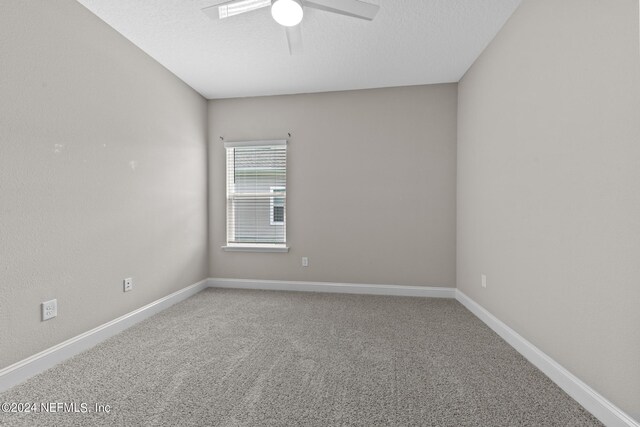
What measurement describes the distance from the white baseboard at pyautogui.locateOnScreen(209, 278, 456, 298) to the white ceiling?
2.52 meters

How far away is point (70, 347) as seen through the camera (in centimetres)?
202

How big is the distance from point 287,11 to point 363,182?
6.79 ft

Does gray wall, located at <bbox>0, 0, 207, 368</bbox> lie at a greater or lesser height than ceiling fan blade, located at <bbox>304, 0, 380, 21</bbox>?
lesser

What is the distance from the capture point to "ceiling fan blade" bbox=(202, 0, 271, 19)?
194 cm

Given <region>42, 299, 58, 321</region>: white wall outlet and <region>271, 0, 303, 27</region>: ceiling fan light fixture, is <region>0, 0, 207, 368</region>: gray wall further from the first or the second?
<region>271, 0, 303, 27</region>: ceiling fan light fixture

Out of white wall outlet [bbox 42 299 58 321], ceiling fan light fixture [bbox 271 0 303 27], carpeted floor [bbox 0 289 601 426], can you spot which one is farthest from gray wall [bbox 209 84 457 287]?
white wall outlet [bbox 42 299 58 321]

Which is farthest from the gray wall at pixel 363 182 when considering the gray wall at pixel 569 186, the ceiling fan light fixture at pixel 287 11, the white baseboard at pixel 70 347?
the ceiling fan light fixture at pixel 287 11

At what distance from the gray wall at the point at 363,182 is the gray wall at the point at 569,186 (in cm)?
84

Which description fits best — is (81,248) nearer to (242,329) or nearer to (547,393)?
(242,329)

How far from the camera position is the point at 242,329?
252cm

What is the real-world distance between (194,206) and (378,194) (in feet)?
7.79

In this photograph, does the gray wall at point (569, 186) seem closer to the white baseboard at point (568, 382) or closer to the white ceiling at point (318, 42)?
the white baseboard at point (568, 382)

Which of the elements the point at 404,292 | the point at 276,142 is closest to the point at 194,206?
the point at 276,142

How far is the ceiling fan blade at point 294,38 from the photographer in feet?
7.39
